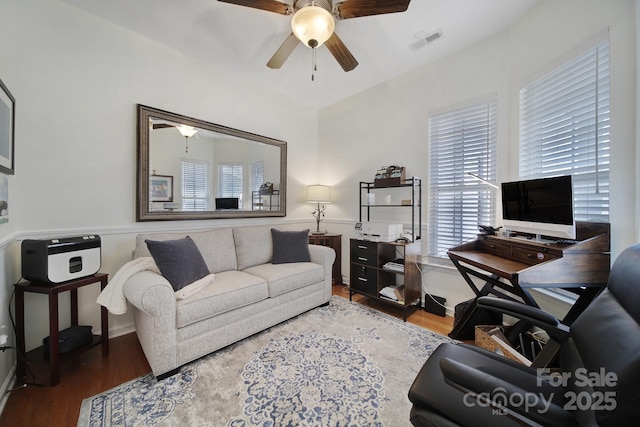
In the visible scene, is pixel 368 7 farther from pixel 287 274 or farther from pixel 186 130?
pixel 287 274

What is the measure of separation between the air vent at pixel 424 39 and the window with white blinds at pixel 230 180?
2334mm

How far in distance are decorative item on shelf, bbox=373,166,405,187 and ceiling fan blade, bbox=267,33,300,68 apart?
64.4 inches

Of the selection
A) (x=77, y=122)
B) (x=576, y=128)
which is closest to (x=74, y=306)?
(x=77, y=122)

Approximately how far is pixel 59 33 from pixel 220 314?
2.60 m

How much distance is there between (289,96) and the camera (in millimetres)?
3586

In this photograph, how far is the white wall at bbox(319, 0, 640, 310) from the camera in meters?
1.41

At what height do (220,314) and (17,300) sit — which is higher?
(17,300)

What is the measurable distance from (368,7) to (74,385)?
3.17m

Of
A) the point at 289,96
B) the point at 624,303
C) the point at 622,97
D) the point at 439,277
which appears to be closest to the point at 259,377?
the point at 624,303

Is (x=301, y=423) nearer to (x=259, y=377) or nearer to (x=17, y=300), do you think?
(x=259, y=377)

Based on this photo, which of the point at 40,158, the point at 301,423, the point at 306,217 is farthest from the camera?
the point at 306,217

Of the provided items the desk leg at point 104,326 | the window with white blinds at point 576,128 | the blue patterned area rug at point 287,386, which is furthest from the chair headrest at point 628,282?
the desk leg at point 104,326

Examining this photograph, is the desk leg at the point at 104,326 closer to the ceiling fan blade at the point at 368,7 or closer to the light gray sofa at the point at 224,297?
the light gray sofa at the point at 224,297

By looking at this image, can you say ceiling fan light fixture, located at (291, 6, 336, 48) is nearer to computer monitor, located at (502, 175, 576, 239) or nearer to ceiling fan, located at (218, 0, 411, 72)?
ceiling fan, located at (218, 0, 411, 72)
